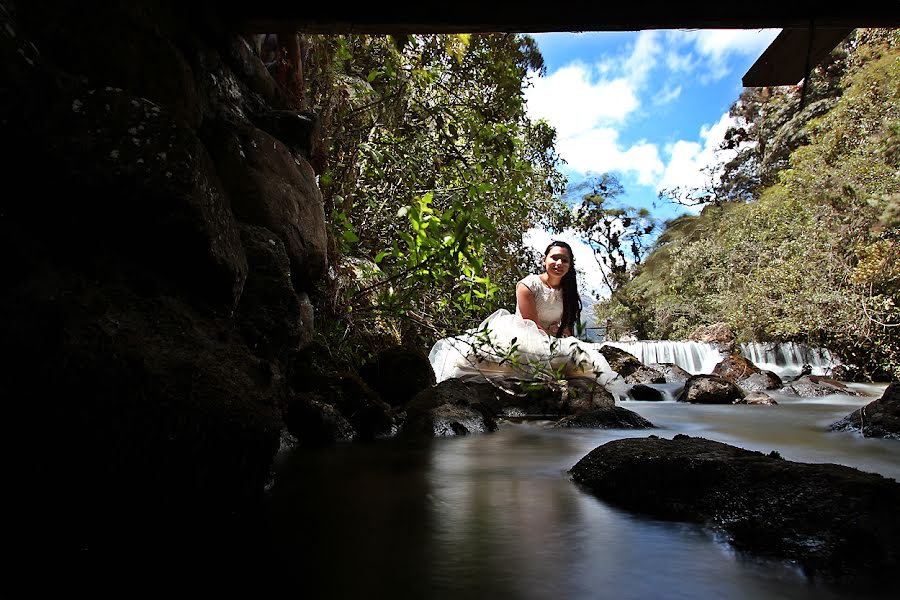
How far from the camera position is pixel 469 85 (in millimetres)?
6902

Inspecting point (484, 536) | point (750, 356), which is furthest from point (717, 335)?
point (484, 536)

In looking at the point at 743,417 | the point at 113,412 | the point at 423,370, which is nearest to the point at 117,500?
the point at 113,412

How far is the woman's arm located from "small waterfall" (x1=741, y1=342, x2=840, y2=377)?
35.8ft

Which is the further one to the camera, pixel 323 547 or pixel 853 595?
pixel 323 547

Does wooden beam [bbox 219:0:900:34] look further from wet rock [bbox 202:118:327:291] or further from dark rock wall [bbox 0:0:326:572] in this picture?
dark rock wall [bbox 0:0:326:572]

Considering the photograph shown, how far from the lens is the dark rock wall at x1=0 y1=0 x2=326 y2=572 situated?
200 centimetres

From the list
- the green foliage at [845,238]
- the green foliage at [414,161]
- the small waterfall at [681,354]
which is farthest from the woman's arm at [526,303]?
the small waterfall at [681,354]

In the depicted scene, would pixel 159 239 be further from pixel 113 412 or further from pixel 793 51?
pixel 793 51

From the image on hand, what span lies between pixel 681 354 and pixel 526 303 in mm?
12448

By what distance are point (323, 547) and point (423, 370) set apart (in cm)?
458

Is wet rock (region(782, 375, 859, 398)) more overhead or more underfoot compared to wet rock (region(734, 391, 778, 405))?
more overhead

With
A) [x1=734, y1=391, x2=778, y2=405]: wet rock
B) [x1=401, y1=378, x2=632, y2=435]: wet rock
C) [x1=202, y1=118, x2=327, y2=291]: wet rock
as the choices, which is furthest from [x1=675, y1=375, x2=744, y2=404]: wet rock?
[x1=202, y1=118, x2=327, y2=291]: wet rock

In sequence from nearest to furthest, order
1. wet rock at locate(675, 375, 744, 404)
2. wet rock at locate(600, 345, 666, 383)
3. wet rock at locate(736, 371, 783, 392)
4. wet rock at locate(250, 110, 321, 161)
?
1. wet rock at locate(250, 110, 321, 161)
2. wet rock at locate(675, 375, 744, 404)
3. wet rock at locate(736, 371, 783, 392)
4. wet rock at locate(600, 345, 666, 383)

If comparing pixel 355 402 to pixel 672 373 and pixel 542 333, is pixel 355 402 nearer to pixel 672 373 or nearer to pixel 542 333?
pixel 542 333
